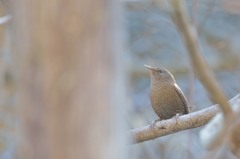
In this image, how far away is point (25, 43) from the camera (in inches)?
90.6

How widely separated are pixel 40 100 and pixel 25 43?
165mm

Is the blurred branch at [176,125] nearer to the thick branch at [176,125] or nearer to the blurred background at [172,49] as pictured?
the thick branch at [176,125]

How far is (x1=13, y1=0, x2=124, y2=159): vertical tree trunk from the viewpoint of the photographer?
2275 millimetres

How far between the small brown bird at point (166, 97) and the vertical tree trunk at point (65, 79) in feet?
9.50

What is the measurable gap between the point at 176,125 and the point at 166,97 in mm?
1143

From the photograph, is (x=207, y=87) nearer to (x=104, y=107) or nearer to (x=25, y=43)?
(x=104, y=107)

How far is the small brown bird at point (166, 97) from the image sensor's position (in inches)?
211

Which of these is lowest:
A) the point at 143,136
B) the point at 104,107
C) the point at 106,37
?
the point at 143,136

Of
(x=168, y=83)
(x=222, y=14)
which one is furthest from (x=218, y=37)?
(x=168, y=83)

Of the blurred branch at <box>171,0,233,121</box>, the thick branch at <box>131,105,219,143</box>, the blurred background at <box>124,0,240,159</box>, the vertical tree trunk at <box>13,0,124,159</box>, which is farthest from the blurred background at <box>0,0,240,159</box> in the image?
the vertical tree trunk at <box>13,0,124,159</box>

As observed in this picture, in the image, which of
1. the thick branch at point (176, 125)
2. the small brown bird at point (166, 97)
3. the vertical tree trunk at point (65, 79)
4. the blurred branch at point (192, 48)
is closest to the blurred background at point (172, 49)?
the small brown bird at point (166, 97)

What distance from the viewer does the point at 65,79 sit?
2.31 metres

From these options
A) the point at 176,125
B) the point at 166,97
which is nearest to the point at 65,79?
the point at 176,125

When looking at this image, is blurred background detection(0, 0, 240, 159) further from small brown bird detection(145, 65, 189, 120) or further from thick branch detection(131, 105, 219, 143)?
thick branch detection(131, 105, 219, 143)
